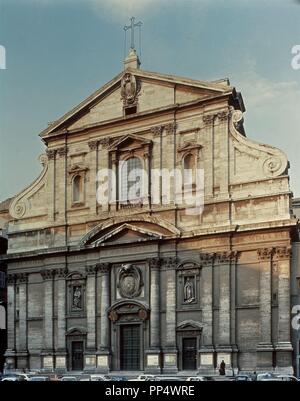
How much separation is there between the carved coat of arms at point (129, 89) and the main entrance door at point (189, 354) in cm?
688

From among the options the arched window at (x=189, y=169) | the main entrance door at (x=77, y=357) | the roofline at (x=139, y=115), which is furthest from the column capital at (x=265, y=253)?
the main entrance door at (x=77, y=357)

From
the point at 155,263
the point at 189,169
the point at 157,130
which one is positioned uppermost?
the point at 157,130

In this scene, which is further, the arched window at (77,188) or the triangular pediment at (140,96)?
the arched window at (77,188)

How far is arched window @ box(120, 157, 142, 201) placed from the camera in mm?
Answer: 17406

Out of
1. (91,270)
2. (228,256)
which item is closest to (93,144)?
(91,270)

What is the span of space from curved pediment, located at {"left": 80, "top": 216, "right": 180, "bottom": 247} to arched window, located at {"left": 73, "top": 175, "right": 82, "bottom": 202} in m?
1.21

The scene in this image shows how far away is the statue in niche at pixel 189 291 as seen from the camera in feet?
55.7

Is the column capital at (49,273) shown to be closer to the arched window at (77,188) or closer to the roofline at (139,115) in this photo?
the arched window at (77,188)

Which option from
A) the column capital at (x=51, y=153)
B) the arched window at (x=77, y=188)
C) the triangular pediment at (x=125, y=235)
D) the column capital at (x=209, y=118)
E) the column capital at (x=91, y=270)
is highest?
the column capital at (x=209, y=118)

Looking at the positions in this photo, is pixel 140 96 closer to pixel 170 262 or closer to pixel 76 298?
pixel 170 262

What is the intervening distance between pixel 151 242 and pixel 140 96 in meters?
4.22

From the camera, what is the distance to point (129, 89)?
18.3 m

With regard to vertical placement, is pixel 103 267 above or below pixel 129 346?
above
